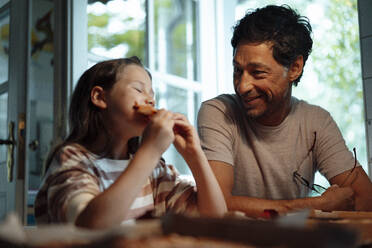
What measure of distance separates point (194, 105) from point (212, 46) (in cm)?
59

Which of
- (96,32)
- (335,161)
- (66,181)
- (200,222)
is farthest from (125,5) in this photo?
(200,222)

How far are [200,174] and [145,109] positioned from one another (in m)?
0.24

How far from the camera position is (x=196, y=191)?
1.25 metres

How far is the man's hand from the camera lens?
1409mm

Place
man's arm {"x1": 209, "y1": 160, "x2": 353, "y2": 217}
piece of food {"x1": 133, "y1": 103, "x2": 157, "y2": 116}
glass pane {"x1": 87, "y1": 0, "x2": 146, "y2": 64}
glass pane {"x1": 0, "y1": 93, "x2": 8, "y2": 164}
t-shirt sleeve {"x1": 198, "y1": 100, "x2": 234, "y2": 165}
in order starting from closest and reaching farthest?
piece of food {"x1": 133, "y1": 103, "x2": 157, "y2": 116}
man's arm {"x1": 209, "y1": 160, "x2": 353, "y2": 217}
t-shirt sleeve {"x1": 198, "y1": 100, "x2": 234, "y2": 165}
glass pane {"x1": 0, "y1": 93, "x2": 8, "y2": 164}
glass pane {"x1": 87, "y1": 0, "x2": 146, "y2": 64}

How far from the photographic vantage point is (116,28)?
2.90 metres

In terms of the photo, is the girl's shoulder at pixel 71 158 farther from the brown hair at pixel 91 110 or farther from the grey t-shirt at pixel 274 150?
the grey t-shirt at pixel 274 150

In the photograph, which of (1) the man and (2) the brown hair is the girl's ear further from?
(1) the man

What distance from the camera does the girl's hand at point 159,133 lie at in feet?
3.26

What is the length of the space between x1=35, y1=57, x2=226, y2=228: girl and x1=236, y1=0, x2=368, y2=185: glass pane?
404 centimetres

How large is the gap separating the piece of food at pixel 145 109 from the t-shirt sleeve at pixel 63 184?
0.63 ft

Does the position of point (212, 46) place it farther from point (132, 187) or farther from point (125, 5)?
point (132, 187)

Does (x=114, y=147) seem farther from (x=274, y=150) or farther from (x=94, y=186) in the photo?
(x=274, y=150)

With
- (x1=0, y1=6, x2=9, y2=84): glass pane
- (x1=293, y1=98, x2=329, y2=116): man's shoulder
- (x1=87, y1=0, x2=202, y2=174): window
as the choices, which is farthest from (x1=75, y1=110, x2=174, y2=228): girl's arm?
(x1=0, y1=6, x2=9, y2=84): glass pane
